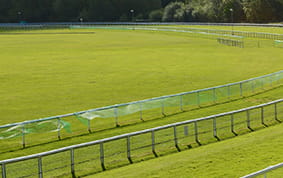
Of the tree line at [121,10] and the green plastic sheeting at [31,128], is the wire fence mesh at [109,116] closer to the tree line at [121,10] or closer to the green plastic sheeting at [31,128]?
the green plastic sheeting at [31,128]

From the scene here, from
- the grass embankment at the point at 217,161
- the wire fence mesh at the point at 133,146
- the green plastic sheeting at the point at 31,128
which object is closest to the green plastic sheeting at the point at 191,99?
the green plastic sheeting at the point at 31,128

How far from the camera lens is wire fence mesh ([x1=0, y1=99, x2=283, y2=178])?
599 inches

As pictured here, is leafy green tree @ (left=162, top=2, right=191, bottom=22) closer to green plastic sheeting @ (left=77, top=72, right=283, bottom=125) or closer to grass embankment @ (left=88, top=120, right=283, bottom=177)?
green plastic sheeting @ (left=77, top=72, right=283, bottom=125)

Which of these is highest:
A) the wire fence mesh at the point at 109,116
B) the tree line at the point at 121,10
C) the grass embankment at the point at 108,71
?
the tree line at the point at 121,10

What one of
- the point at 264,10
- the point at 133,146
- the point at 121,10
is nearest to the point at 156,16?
the point at 121,10

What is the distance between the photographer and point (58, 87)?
3512cm

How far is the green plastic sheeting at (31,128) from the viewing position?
779 inches

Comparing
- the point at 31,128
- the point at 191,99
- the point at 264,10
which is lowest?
the point at 191,99

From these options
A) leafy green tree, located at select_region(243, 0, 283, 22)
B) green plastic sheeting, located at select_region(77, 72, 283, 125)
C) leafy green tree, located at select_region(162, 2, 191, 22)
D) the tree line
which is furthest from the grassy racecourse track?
leafy green tree, located at select_region(162, 2, 191, 22)

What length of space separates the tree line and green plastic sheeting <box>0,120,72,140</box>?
9507cm

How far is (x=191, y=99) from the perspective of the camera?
26.2m

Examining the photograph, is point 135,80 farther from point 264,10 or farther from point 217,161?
point 264,10

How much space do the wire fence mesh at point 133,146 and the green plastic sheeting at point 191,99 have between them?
12.8ft

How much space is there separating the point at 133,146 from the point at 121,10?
12768 centimetres
